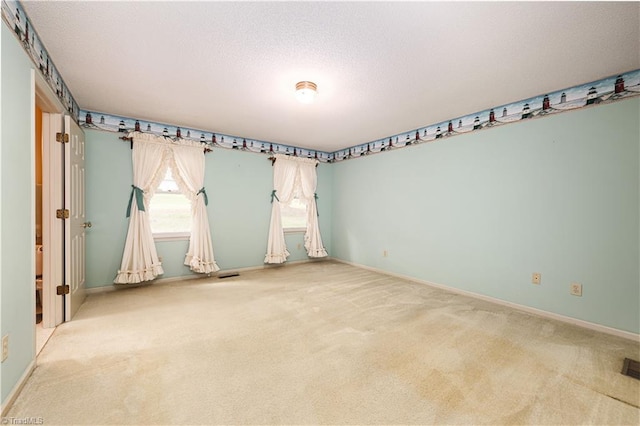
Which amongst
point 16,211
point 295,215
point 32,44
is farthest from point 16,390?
point 295,215

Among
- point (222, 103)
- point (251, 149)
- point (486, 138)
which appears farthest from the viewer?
point (251, 149)

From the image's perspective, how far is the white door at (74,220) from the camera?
2607mm

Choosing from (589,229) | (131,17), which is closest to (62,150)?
(131,17)

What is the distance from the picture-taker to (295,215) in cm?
566

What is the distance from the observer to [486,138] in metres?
3.43

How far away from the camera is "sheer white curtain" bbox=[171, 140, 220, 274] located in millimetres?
4184

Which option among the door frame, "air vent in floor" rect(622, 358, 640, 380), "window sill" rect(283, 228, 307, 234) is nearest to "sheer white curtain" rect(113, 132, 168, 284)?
the door frame

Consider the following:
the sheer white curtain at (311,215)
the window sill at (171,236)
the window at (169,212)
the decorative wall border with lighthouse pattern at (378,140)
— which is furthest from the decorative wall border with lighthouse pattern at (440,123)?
the window sill at (171,236)

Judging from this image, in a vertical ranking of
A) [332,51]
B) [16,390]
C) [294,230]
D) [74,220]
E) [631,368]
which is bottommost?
[631,368]

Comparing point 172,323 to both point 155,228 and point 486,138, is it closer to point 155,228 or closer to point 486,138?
point 155,228

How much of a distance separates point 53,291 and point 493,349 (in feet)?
13.1

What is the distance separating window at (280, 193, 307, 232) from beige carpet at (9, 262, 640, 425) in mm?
2423

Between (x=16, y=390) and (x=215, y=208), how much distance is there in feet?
10.4

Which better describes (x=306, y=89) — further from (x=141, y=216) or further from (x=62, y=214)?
(x=141, y=216)
